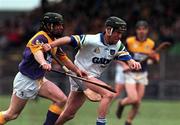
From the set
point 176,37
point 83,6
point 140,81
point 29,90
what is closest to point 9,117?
point 29,90

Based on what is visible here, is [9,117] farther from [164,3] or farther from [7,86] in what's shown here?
[164,3]

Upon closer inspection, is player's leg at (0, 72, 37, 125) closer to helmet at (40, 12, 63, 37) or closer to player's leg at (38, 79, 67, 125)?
player's leg at (38, 79, 67, 125)

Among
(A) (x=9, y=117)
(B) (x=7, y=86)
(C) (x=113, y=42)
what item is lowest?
(B) (x=7, y=86)

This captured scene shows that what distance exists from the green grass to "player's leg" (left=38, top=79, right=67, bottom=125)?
10.7 ft

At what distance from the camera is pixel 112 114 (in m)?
19.7

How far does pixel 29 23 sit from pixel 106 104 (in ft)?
54.6

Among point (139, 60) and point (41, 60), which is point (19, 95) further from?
point (139, 60)

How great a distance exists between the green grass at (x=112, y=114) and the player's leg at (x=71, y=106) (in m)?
3.23

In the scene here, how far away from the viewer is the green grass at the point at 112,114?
56.8 feet

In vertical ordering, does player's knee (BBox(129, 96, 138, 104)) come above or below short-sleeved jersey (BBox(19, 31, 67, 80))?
below

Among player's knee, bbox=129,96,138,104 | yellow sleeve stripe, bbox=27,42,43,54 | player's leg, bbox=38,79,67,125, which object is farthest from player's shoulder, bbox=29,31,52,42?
player's knee, bbox=129,96,138,104

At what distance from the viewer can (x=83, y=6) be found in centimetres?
2912

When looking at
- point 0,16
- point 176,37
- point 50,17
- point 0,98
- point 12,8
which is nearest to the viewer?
point 50,17

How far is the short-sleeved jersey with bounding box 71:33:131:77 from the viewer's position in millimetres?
13062
